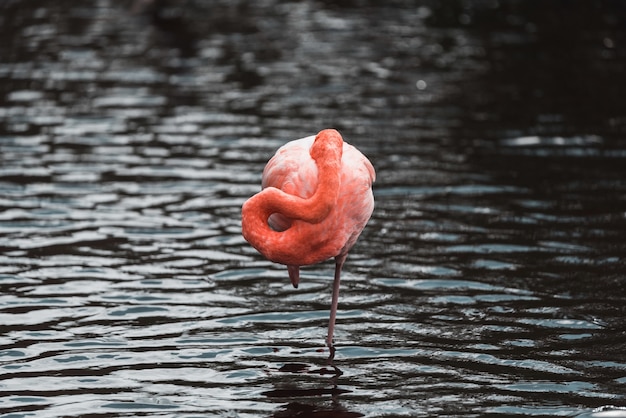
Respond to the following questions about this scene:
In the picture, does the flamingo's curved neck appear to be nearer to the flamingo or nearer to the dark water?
the flamingo

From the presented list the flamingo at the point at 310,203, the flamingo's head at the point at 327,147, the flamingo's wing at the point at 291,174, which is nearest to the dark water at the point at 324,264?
the flamingo at the point at 310,203

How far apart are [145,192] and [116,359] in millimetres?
4267

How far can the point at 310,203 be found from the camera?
6.68 m

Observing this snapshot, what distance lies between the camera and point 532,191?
1146 cm

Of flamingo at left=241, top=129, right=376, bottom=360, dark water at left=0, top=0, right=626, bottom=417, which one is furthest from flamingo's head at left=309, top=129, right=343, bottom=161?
dark water at left=0, top=0, right=626, bottom=417

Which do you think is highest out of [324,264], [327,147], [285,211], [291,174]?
[327,147]

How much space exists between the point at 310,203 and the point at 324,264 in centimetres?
319

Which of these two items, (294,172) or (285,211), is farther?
(294,172)

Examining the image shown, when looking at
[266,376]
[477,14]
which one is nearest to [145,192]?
[266,376]

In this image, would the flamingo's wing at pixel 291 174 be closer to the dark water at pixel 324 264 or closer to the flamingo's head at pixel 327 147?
the flamingo's head at pixel 327 147

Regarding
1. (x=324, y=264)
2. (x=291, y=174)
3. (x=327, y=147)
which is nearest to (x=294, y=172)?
(x=291, y=174)

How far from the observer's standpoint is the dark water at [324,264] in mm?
7094

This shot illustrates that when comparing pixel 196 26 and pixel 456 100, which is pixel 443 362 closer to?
pixel 456 100

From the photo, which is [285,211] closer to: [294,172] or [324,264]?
[294,172]
